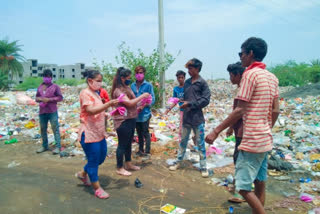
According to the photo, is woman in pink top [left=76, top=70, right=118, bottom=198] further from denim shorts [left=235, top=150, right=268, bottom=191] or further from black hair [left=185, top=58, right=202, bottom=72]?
denim shorts [left=235, top=150, right=268, bottom=191]

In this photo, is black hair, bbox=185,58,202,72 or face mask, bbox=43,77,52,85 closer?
black hair, bbox=185,58,202,72

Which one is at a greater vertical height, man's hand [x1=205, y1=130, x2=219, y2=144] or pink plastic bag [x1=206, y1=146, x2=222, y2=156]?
man's hand [x1=205, y1=130, x2=219, y2=144]

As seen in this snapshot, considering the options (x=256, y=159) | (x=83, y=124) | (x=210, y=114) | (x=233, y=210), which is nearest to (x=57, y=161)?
(x=83, y=124)

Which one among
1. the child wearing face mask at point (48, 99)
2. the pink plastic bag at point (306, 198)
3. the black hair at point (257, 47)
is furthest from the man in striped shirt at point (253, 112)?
the child wearing face mask at point (48, 99)

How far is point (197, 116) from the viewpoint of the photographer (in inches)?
144

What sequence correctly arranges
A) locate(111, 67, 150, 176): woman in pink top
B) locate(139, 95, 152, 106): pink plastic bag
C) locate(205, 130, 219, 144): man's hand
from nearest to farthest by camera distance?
locate(205, 130, 219, 144): man's hand → locate(111, 67, 150, 176): woman in pink top → locate(139, 95, 152, 106): pink plastic bag

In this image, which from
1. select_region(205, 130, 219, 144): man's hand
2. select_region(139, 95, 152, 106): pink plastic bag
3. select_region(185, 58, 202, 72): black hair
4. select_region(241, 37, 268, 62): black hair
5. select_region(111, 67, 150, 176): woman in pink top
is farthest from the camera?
select_region(139, 95, 152, 106): pink plastic bag

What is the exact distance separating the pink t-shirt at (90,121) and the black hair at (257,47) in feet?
5.99

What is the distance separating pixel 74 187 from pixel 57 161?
4.89 feet

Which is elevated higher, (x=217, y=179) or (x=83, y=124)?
(x=83, y=124)

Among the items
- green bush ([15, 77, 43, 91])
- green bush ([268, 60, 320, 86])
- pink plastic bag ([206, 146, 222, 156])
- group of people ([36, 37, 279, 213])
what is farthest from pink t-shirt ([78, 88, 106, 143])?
green bush ([15, 77, 43, 91])

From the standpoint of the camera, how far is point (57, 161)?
457 cm

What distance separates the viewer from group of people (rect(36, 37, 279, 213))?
2059 millimetres

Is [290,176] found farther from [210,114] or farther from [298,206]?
[210,114]
